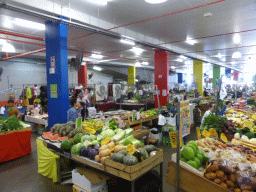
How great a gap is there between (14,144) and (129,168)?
172 inches

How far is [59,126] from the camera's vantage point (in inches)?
168

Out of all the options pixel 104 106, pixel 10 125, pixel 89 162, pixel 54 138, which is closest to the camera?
pixel 89 162

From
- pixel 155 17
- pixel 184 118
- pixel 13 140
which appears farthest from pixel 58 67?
pixel 184 118

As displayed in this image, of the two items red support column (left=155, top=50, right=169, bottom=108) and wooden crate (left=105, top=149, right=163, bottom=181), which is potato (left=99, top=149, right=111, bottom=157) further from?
red support column (left=155, top=50, right=169, bottom=108)

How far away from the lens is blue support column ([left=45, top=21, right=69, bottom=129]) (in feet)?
18.5

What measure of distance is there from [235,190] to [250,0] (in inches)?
216

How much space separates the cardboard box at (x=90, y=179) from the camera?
2.86 meters

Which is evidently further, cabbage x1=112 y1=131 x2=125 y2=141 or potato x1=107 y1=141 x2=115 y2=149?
cabbage x1=112 y1=131 x2=125 y2=141

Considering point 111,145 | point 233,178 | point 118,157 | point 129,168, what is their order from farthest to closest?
point 111,145 → point 118,157 → point 129,168 → point 233,178

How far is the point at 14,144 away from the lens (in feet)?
17.3

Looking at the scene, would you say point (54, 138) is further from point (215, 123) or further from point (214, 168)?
point (215, 123)

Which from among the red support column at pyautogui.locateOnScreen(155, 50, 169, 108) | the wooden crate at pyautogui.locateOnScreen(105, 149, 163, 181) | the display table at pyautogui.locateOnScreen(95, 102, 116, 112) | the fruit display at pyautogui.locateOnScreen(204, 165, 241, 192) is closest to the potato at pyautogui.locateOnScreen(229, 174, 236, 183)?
the fruit display at pyautogui.locateOnScreen(204, 165, 241, 192)

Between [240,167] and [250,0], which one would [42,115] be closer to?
[240,167]

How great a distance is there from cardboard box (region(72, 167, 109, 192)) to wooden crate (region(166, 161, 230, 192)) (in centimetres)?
111
